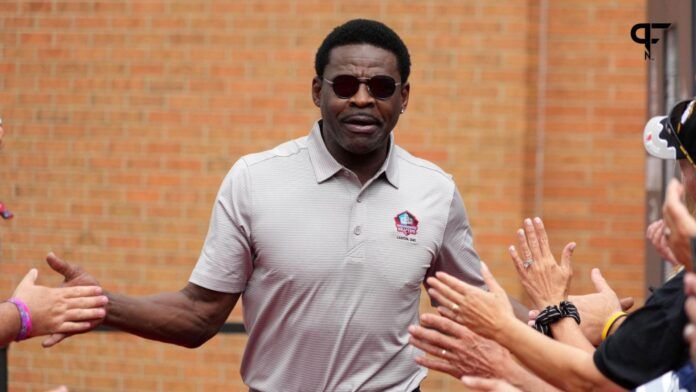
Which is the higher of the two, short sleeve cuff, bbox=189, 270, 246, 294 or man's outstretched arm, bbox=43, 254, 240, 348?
short sleeve cuff, bbox=189, 270, 246, 294

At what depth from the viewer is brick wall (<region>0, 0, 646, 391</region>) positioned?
6.76 m

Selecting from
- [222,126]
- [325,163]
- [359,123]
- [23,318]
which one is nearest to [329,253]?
[325,163]

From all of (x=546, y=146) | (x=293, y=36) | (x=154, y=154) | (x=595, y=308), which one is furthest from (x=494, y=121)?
(x=595, y=308)

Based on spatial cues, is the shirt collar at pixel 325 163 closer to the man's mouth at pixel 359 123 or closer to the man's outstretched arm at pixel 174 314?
the man's mouth at pixel 359 123

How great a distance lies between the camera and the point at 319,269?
4.18m

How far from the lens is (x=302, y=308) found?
4.19 meters

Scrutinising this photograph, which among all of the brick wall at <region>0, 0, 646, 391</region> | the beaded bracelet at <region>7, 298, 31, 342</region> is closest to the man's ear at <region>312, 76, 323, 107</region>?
the beaded bracelet at <region>7, 298, 31, 342</region>

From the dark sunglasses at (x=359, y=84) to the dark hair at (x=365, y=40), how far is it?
0.38 ft

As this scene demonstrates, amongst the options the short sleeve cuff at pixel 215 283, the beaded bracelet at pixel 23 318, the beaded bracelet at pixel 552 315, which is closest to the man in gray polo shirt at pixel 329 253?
the short sleeve cuff at pixel 215 283

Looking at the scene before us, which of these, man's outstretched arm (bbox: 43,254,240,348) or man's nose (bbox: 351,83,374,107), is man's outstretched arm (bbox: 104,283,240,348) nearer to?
man's outstretched arm (bbox: 43,254,240,348)

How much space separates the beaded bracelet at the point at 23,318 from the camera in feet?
12.6

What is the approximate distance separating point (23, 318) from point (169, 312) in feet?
1.91

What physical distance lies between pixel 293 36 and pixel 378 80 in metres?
2.58

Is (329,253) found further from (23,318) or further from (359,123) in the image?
(23,318)
